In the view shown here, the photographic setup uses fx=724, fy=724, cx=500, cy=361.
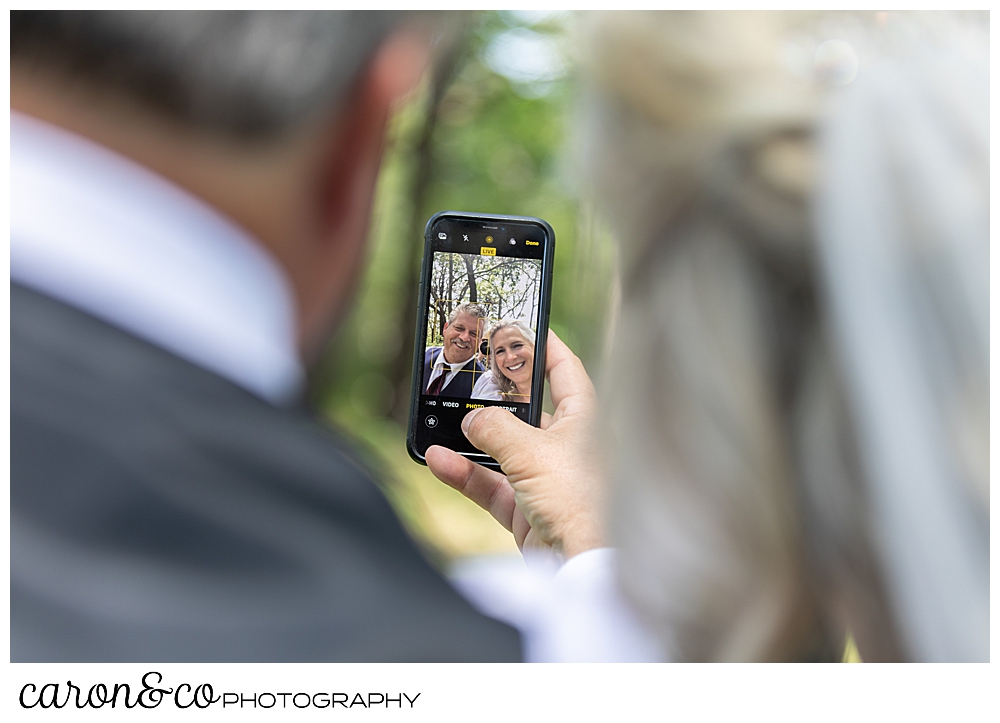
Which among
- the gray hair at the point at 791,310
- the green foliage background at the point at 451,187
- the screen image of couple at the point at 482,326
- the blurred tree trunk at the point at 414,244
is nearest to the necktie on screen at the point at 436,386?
the screen image of couple at the point at 482,326

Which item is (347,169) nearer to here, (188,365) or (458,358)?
(188,365)

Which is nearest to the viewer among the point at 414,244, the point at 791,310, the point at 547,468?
the point at 791,310

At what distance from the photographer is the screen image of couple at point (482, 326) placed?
0.69m

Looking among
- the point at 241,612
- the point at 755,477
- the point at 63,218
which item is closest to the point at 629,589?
the point at 755,477

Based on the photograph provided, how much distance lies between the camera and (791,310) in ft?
1.08

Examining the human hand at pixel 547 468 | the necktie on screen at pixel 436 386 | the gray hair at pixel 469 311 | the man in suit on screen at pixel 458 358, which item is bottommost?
the human hand at pixel 547 468

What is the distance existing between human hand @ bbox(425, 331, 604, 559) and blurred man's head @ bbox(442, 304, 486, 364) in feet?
0.19

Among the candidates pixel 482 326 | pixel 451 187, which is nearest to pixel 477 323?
pixel 482 326

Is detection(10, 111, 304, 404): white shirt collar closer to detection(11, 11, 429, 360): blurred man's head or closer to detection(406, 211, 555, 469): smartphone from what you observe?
detection(11, 11, 429, 360): blurred man's head

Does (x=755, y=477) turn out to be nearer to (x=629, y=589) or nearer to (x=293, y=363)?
(x=629, y=589)

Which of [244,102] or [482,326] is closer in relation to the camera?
[244,102]

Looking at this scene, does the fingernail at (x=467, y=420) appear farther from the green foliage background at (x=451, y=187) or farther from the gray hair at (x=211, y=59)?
the green foliage background at (x=451, y=187)

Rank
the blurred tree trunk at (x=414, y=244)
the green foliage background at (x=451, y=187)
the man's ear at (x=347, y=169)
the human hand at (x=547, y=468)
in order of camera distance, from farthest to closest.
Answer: the blurred tree trunk at (x=414, y=244), the green foliage background at (x=451, y=187), the human hand at (x=547, y=468), the man's ear at (x=347, y=169)

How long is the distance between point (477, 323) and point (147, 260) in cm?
35
